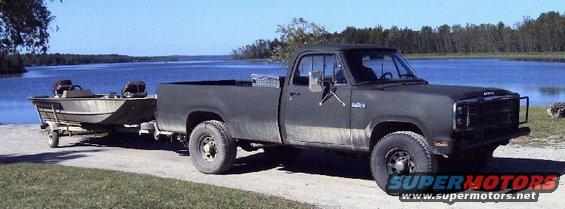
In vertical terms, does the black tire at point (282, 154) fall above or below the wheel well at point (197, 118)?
below

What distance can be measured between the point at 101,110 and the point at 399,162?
661 cm

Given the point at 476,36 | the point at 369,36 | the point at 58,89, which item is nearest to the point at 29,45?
the point at 58,89

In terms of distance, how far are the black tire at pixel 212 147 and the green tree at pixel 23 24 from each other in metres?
13.6

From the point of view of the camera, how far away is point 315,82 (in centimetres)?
888

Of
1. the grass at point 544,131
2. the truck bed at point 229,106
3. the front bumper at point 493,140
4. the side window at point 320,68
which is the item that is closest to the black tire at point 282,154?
the truck bed at point 229,106

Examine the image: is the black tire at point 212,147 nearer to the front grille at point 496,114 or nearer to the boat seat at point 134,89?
the boat seat at point 134,89

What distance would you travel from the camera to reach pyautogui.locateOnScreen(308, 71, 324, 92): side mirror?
29.0 feet

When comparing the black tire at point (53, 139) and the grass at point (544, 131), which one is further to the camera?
the black tire at point (53, 139)

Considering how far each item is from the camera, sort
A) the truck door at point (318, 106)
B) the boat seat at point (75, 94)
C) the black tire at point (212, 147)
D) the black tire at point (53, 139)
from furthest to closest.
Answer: the black tire at point (53, 139), the boat seat at point (75, 94), the black tire at point (212, 147), the truck door at point (318, 106)

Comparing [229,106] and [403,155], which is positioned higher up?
[229,106]

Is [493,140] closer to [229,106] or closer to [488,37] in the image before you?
[229,106]

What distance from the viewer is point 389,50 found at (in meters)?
9.73

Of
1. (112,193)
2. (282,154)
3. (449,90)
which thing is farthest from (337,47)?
(112,193)

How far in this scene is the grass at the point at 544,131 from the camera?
12484mm
